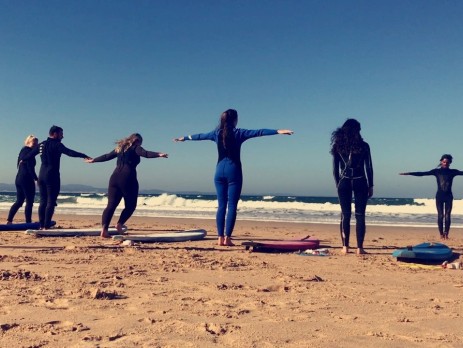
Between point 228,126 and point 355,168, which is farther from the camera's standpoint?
point 228,126

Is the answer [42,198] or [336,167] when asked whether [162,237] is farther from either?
[336,167]

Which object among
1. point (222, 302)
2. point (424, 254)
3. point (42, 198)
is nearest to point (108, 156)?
point (42, 198)

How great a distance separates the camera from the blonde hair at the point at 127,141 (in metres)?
7.12

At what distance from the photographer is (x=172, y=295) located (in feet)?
11.0

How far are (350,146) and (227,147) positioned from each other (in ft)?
6.08

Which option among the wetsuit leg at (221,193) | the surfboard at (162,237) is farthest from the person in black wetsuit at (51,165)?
the wetsuit leg at (221,193)

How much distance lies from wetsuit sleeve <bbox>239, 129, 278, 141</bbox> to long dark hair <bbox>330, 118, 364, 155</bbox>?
36.3 inches

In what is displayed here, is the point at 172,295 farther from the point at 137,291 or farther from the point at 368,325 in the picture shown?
the point at 368,325

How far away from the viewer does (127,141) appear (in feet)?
23.4

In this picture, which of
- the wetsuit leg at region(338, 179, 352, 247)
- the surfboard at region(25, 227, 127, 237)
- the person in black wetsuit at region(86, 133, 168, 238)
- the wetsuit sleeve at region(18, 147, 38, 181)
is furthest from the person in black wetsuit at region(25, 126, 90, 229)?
the wetsuit leg at region(338, 179, 352, 247)

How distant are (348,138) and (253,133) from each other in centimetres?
143

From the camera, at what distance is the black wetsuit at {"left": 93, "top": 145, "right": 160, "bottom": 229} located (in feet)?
23.0

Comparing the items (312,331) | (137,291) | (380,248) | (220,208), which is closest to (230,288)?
(137,291)

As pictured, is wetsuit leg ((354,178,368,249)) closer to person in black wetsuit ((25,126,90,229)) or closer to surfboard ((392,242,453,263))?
surfboard ((392,242,453,263))
